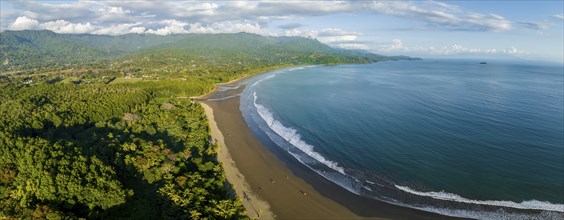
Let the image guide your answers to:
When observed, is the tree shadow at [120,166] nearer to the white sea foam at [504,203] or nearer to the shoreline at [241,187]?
the shoreline at [241,187]

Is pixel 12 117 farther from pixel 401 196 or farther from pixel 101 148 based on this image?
pixel 401 196

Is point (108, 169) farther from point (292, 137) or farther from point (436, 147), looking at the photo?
point (436, 147)

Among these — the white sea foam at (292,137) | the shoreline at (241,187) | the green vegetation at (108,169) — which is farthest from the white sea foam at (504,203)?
the green vegetation at (108,169)

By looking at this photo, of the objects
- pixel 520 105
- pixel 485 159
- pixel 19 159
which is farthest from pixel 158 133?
pixel 520 105

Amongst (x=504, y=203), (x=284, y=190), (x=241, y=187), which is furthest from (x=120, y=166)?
(x=504, y=203)

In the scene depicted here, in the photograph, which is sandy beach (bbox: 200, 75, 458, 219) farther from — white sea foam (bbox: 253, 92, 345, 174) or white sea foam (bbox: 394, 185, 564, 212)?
white sea foam (bbox: 394, 185, 564, 212)

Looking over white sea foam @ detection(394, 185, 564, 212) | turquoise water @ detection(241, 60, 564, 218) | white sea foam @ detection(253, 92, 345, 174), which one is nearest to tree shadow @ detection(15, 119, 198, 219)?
white sea foam @ detection(253, 92, 345, 174)
